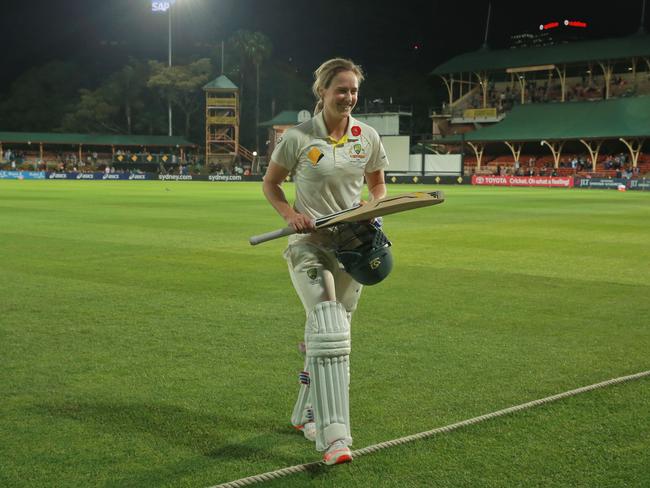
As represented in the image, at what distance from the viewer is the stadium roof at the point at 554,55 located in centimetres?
7075

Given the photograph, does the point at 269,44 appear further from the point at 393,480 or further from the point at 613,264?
the point at 393,480

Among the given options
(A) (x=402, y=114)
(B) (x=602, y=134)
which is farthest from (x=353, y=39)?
(B) (x=602, y=134)

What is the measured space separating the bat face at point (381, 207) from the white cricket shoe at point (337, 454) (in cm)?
124

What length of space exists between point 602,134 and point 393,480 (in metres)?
61.8

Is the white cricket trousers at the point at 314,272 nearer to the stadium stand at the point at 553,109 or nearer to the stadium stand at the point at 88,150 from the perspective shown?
the stadium stand at the point at 553,109

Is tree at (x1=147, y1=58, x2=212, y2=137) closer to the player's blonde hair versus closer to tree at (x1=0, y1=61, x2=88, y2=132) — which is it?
tree at (x1=0, y1=61, x2=88, y2=132)

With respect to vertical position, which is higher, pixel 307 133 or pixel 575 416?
pixel 307 133

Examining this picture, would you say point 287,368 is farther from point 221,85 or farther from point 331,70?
point 221,85

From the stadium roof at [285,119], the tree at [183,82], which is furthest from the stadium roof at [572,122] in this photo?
→ the tree at [183,82]

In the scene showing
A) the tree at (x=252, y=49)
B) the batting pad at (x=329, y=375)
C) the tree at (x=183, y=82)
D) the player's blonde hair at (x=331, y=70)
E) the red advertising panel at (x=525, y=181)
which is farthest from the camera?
the tree at (x=252, y=49)

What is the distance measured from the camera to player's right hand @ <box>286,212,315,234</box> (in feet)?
15.5

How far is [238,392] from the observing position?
19.4ft

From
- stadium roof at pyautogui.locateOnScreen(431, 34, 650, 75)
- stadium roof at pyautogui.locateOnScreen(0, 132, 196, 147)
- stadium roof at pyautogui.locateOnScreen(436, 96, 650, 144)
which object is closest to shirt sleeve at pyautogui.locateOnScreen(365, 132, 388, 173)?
stadium roof at pyautogui.locateOnScreen(436, 96, 650, 144)

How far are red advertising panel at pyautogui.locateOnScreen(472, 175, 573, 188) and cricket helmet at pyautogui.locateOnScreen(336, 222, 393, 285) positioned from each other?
174 feet
